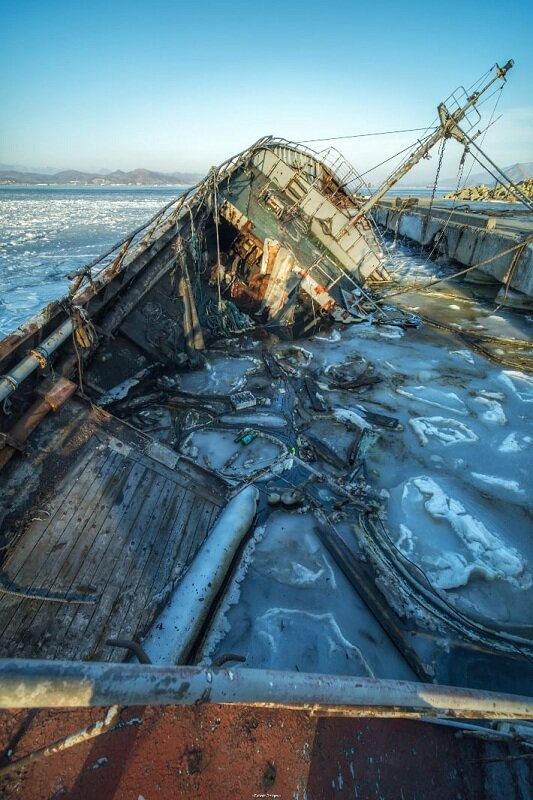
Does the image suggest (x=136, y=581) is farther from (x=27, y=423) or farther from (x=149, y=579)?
(x=27, y=423)

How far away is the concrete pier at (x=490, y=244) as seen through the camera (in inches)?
481

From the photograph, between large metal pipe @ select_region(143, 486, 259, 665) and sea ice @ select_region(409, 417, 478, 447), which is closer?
large metal pipe @ select_region(143, 486, 259, 665)

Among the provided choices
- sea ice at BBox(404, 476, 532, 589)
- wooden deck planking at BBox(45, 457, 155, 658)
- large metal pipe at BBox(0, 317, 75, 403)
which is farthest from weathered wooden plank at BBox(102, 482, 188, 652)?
sea ice at BBox(404, 476, 532, 589)

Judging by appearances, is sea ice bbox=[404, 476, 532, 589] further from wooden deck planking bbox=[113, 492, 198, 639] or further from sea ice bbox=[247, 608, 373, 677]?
wooden deck planking bbox=[113, 492, 198, 639]

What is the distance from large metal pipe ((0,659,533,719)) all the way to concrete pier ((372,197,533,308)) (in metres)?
11.0

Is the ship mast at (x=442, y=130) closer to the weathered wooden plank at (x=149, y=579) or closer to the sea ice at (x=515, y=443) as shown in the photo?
the sea ice at (x=515, y=443)

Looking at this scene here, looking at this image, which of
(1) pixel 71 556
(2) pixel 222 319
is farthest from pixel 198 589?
(2) pixel 222 319

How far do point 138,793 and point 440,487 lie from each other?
5.01 m

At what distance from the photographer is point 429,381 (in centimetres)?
858

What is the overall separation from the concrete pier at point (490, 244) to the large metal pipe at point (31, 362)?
10.8 metres

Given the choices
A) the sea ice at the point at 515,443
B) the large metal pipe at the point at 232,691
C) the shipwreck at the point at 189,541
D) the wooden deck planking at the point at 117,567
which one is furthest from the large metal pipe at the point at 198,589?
the sea ice at the point at 515,443

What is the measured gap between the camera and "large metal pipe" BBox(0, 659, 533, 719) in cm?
156

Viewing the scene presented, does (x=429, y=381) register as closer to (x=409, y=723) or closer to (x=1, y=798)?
(x=409, y=723)

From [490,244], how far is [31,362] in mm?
16407
